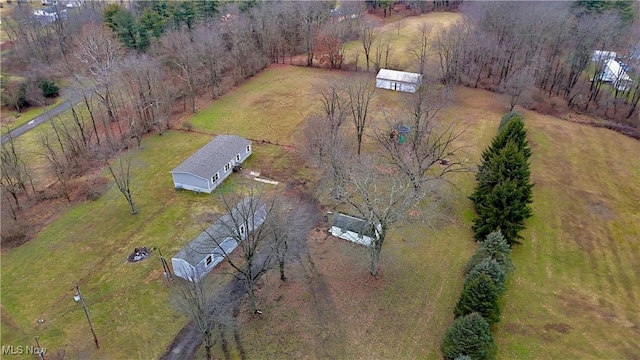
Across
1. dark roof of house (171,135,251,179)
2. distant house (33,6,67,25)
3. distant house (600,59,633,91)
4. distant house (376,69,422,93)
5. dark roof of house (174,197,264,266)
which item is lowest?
dark roof of house (174,197,264,266)

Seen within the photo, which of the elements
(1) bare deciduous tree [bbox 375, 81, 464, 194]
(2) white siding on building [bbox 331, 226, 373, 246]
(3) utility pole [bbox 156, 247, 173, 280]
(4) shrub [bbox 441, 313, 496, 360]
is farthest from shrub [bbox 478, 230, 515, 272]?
(3) utility pole [bbox 156, 247, 173, 280]

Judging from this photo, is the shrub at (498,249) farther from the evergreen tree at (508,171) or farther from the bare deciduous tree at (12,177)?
the bare deciduous tree at (12,177)

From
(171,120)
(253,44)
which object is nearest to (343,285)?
(171,120)

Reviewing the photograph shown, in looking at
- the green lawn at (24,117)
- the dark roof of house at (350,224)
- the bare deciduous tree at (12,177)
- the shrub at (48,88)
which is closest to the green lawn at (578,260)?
the dark roof of house at (350,224)

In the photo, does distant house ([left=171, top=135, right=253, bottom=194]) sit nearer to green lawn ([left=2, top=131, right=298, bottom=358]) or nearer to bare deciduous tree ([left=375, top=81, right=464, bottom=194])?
green lawn ([left=2, top=131, right=298, bottom=358])

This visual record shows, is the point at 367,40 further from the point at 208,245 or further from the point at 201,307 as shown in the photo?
the point at 201,307

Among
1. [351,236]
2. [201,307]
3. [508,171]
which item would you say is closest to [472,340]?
[351,236]
